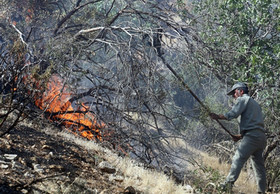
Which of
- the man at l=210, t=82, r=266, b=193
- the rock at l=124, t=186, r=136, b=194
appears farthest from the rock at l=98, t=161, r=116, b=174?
the man at l=210, t=82, r=266, b=193

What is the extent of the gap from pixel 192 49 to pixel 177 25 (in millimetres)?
942

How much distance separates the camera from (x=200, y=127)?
1830 centimetres

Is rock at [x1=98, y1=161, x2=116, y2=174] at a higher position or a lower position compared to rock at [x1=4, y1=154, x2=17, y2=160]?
higher

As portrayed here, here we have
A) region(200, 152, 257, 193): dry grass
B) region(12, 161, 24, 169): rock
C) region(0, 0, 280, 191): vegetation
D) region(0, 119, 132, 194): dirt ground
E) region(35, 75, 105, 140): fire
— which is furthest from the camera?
region(200, 152, 257, 193): dry grass

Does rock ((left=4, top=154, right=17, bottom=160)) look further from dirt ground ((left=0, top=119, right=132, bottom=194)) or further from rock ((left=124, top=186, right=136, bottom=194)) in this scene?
rock ((left=124, top=186, right=136, bottom=194))

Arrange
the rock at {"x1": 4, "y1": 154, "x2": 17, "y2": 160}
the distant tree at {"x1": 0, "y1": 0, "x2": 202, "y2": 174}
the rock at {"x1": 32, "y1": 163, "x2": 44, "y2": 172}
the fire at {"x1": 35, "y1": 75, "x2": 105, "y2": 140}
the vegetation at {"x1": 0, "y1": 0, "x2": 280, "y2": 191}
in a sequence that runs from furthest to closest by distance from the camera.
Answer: the fire at {"x1": 35, "y1": 75, "x2": 105, "y2": 140} < the vegetation at {"x1": 0, "y1": 0, "x2": 280, "y2": 191} < the distant tree at {"x1": 0, "y1": 0, "x2": 202, "y2": 174} < the rock at {"x1": 4, "y1": 154, "x2": 17, "y2": 160} < the rock at {"x1": 32, "y1": 163, "x2": 44, "y2": 172}

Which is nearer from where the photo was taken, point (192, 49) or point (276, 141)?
point (192, 49)

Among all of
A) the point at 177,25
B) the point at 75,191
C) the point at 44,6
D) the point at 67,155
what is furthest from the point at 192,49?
the point at 44,6

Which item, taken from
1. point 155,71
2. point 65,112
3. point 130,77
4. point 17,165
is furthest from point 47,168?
point 65,112

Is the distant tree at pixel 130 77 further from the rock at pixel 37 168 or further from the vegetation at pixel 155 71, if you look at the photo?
the rock at pixel 37 168

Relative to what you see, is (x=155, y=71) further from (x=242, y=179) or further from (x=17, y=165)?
(x=242, y=179)

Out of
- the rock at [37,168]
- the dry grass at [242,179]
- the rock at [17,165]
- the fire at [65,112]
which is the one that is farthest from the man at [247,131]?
the rock at [17,165]

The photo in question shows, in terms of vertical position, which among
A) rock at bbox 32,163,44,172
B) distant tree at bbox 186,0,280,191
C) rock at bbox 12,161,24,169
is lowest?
rock at bbox 12,161,24,169

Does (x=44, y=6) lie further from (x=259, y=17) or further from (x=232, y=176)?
(x=232, y=176)
